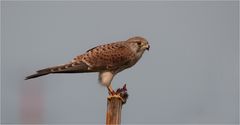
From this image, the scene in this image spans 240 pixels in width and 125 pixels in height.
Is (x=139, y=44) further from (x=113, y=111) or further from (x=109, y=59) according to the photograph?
(x=113, y=111)

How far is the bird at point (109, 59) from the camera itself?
10.7 m

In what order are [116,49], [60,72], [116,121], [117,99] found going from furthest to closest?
[116,49] → [60,72] → [117,99] → [116,121]

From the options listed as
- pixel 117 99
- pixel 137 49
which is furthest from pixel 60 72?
pixel 117 99

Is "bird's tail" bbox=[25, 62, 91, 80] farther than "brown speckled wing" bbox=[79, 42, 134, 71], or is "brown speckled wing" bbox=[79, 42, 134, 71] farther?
"brown speckled wing" bbox=[79, 42, 134, 71]

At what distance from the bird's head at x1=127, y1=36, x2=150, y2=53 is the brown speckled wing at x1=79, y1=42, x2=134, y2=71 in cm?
11

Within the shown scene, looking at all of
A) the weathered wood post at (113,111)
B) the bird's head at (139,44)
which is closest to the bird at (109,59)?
the bird's head at (139,44)

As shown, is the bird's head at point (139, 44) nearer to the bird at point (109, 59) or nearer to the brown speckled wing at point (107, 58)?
the bird at point (109, 59)

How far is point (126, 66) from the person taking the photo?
10945 mm

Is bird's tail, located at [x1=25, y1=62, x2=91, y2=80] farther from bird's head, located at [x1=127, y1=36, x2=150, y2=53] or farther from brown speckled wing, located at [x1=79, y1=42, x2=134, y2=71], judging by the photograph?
bird's head, located at [x1=127, y1=36, x2=150, y2=53]

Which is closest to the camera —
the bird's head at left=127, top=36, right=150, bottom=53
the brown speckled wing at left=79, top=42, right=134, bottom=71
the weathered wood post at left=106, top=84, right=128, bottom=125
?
the weathered wood post at left=106, top=84, right=128, bottom=125

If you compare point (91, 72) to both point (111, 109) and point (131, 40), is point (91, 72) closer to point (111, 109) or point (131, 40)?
point (131, 40)

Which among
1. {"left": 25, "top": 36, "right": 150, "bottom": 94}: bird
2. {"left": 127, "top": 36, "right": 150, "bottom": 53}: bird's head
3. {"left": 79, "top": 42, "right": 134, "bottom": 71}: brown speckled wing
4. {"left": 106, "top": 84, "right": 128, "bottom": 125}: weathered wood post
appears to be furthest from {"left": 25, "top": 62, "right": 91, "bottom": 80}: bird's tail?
{"left": 106, "top": 84, "right": 128, "bottom": 125}: weathered wood post

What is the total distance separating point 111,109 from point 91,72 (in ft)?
11.1

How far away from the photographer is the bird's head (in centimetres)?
1089
